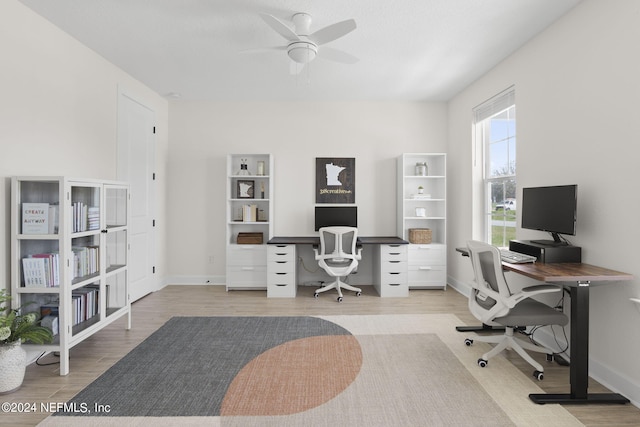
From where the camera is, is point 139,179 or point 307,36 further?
point 139,179

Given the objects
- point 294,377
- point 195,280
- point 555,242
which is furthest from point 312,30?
point 195,280

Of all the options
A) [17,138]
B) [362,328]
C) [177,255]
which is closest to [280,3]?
[17,138]

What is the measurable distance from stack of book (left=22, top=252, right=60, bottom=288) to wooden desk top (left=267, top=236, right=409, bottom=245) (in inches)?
96.0

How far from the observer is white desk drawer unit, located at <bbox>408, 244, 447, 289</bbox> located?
4.95 m

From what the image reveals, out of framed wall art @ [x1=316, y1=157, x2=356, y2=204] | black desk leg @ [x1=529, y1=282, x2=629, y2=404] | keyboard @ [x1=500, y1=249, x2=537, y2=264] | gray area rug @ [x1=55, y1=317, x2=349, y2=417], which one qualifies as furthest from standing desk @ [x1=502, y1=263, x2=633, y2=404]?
framed wall art @ [x1=316, y1=157, x2=356, y2=204]

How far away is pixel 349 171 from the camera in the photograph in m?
5.29

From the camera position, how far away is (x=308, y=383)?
7.80 ft

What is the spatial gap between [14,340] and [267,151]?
3717 millimetres

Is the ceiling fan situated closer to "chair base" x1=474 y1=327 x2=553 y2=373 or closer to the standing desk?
the standing desk

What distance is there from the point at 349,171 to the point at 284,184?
3.39 ft

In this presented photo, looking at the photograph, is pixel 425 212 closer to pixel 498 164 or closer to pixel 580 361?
pixel 498 164

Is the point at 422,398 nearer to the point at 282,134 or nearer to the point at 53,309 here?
the point at 53,309

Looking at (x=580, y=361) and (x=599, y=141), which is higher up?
(x=599, y=141)

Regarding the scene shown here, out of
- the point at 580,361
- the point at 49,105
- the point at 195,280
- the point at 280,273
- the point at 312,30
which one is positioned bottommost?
the point at 195,280
